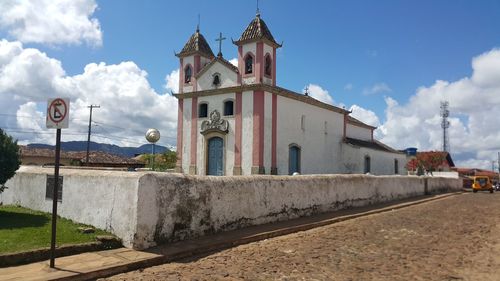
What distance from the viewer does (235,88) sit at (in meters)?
22.8

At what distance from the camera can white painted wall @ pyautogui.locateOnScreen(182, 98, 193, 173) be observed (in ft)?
80.8

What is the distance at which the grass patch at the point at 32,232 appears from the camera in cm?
672

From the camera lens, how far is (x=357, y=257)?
302 inches

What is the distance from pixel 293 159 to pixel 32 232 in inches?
704

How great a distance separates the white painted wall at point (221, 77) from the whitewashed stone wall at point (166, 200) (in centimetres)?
1157

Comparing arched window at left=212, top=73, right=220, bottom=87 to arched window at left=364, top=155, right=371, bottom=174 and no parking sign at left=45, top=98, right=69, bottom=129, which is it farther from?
no parking sign at left=45, top=98, right=69, bottom=129

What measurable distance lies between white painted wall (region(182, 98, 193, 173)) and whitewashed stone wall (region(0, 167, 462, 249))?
502 inches

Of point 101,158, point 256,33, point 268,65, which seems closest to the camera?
point 256,33

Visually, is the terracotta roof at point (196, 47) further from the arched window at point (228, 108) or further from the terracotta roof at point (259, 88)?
the arched window at point (228, 108)

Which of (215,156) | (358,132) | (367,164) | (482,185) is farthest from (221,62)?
(482,185)

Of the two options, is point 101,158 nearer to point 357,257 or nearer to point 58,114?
point 58,114

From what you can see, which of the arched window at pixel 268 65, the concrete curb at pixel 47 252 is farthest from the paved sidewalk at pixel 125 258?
the arched window at pixel 268 65

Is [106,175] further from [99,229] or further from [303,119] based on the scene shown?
[303,119]

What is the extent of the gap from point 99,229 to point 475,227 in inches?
392
